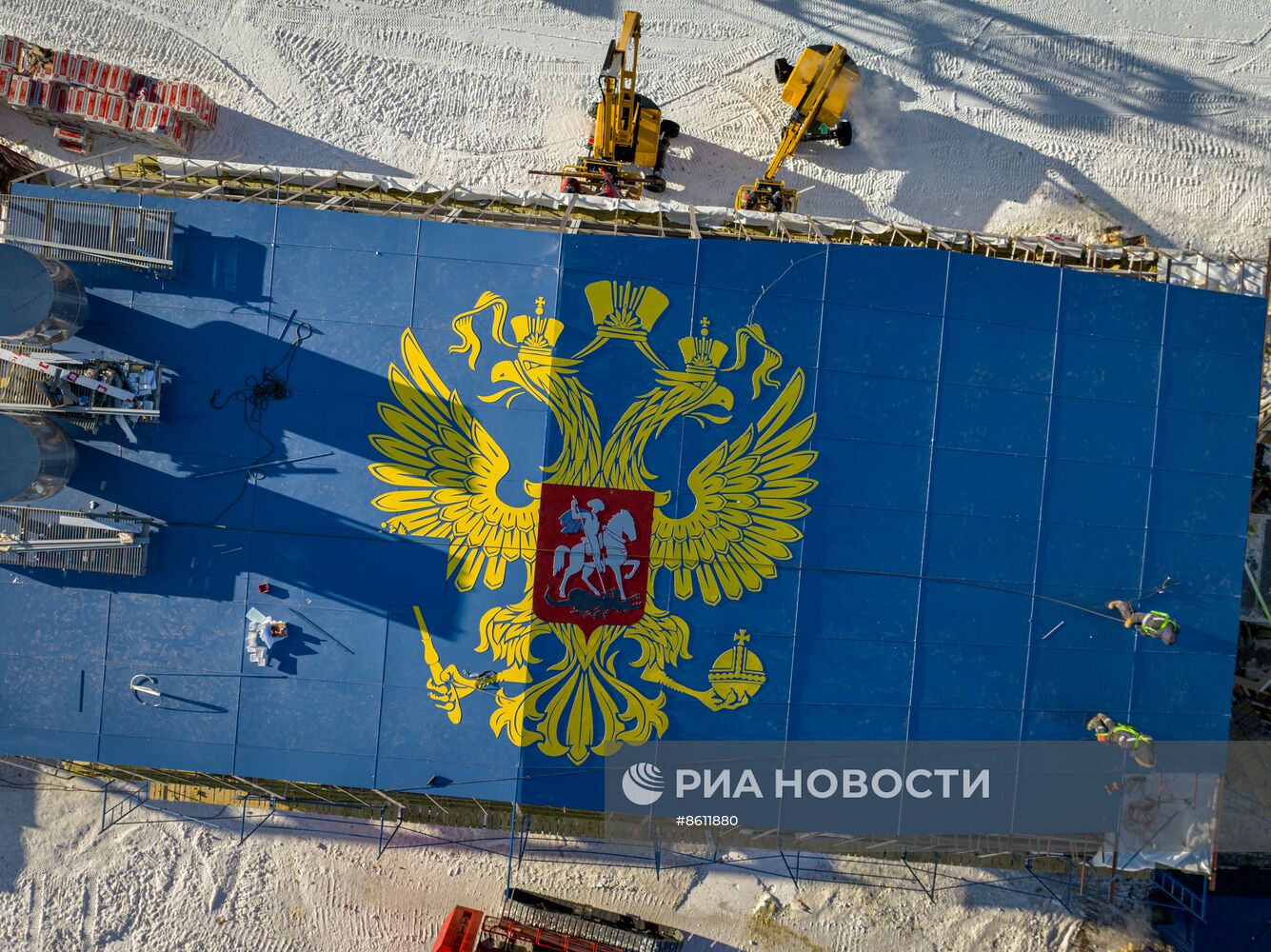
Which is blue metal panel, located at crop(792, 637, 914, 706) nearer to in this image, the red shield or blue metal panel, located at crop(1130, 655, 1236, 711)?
the red shield

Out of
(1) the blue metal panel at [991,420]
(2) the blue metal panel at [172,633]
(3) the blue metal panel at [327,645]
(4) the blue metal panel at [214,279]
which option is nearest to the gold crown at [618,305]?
(1) the blue metal panel at [991,420]

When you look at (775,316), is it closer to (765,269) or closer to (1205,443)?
(765,269)

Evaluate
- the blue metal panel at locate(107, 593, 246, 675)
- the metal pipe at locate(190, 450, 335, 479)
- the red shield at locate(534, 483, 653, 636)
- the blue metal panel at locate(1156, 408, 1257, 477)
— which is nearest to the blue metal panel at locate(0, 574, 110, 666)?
the blue metal panel at locate(107, 593, 246, 675)

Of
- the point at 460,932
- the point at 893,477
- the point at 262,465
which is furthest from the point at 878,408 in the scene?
the point at 460,932

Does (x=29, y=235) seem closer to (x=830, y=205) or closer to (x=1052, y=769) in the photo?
(x=830, y=205)

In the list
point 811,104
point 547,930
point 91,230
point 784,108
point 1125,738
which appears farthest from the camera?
point 784,108

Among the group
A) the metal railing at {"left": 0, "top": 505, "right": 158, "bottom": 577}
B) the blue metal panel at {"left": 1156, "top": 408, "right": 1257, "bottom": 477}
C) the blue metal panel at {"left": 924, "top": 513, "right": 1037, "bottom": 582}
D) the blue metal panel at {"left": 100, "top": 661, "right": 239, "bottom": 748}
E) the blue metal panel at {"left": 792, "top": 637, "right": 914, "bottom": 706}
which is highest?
the blue metal panel at {"left": 1156, "top": 408, "right": 1257, "bottom": 477}
